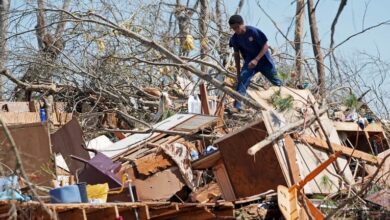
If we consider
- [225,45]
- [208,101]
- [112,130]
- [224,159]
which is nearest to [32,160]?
[224,159]

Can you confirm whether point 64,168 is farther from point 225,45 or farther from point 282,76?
point 225,45

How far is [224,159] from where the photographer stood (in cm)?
765

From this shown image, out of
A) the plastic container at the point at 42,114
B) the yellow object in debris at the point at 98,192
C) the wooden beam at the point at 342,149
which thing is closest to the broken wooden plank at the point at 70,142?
the plastic container at the point at 42,114

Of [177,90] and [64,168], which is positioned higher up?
[177,90]

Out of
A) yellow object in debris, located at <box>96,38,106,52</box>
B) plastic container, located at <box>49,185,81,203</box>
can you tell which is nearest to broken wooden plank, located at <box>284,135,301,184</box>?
plastic container, located at <box>49,185,81,203</box>

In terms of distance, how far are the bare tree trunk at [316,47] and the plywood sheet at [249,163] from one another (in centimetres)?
305

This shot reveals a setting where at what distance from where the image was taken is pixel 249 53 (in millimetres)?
10031

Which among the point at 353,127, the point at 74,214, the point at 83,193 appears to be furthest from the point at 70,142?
the point at 353,127

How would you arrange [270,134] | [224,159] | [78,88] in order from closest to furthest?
[270,134] < [224,159] < [78,88]

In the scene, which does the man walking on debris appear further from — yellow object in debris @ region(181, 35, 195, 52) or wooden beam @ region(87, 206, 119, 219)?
wooden beam @ region(87, 206, 119, 219)

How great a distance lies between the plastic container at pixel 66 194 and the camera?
6.12 m

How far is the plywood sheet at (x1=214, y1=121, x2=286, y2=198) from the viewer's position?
732cm

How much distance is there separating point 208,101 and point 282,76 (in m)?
0.99

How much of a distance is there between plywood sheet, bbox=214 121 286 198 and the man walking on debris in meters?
2.18
